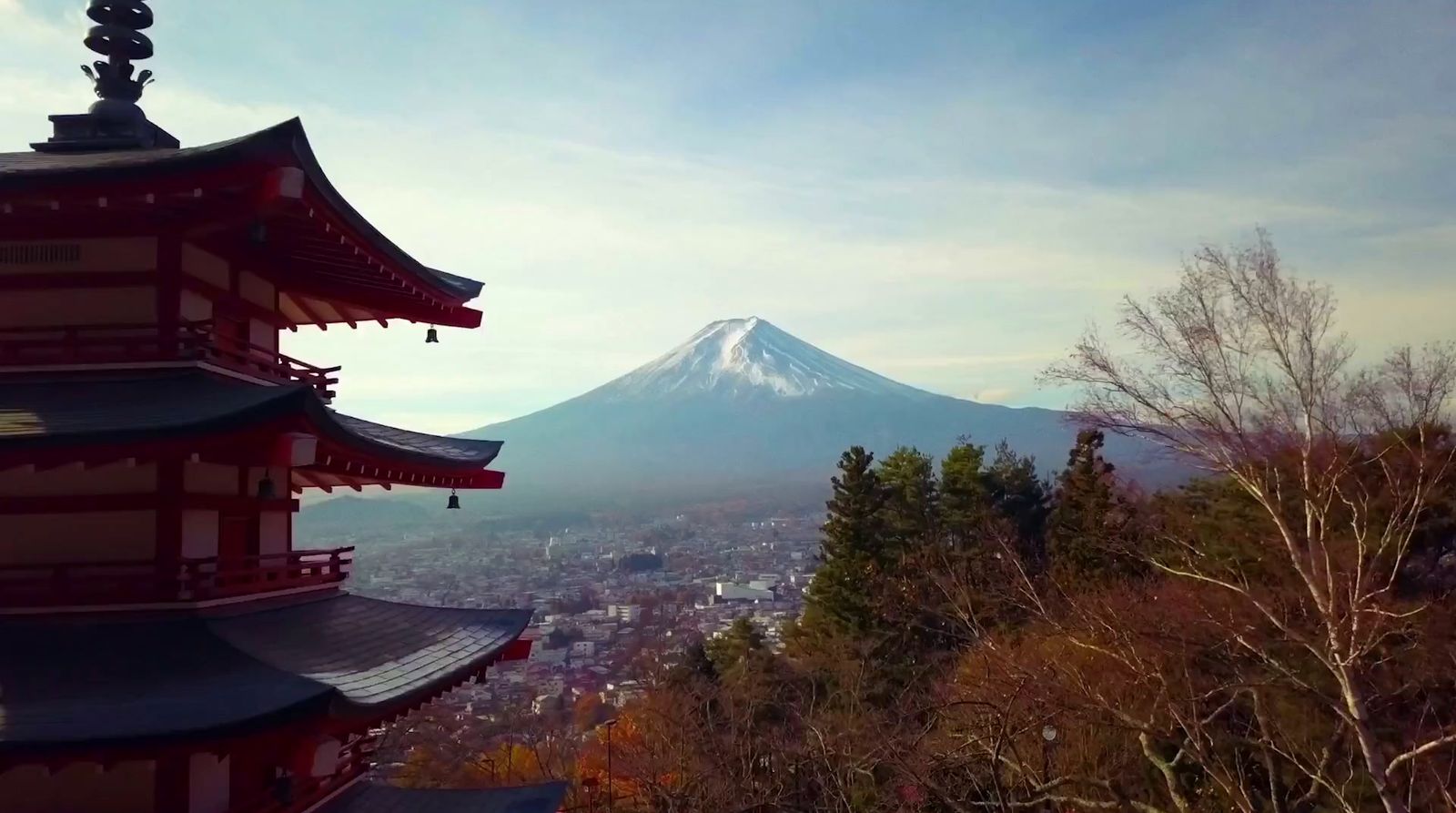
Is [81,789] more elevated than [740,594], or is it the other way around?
[81,789]

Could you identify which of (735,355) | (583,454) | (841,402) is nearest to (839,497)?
(583,454)

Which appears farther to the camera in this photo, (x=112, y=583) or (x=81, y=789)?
(x=112, y=583)

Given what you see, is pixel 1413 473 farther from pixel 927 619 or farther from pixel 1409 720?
pixel 927 619

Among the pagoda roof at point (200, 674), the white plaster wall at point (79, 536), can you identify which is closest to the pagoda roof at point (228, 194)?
the white plaster wall at point (79, 536)

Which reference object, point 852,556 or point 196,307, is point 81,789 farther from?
point 852,556

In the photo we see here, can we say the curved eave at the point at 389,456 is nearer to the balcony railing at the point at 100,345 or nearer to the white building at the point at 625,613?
the balcony railing at the point at 100,345

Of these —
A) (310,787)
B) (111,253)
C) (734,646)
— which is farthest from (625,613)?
(111,253)

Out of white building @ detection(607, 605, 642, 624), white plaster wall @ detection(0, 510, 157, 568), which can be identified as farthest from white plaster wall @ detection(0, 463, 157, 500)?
white building @ detection(607, 605, 642, 624)
